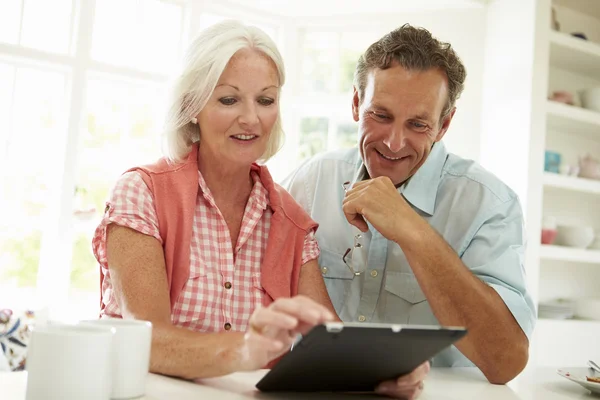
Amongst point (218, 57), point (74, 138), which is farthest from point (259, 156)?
point (74, 138)

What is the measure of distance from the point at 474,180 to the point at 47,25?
3.08 metres

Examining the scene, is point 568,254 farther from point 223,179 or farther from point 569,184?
point 223,179

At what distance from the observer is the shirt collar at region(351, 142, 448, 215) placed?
193cm

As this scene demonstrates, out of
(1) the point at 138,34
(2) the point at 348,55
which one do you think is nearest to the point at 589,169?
(2) the point at 348,55

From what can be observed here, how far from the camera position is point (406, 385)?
1.15 m

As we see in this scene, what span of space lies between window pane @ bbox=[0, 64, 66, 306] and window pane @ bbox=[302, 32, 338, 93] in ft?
5.46

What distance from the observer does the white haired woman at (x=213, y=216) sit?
1.38 metres

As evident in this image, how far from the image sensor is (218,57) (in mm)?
1581

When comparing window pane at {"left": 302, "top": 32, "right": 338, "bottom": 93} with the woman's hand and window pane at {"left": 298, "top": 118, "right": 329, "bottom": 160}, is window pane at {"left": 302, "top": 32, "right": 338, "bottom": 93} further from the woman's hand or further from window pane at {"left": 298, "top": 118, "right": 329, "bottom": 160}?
the woman's hand

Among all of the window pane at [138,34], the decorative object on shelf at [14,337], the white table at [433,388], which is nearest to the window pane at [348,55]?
the window pane at [138,34]

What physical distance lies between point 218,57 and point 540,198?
3.13m

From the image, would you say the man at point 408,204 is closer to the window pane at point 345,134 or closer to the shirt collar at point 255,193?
the shirt collar at point 255,193

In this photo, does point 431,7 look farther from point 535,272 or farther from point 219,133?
point 219,133

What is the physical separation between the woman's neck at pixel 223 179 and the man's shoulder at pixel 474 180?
637mm
